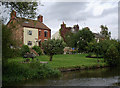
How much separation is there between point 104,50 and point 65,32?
30.8m

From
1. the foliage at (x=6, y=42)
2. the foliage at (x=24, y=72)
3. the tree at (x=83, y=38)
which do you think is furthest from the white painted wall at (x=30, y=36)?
the foliage at (x=6, y=42)

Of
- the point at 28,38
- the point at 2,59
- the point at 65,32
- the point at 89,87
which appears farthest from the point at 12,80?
the point at 65,32

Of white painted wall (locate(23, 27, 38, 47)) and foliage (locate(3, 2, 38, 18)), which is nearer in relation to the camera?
foliage (locate(3, 2, 38, 18))

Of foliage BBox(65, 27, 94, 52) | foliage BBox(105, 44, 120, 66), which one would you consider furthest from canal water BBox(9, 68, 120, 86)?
foliage BBox(65, 27, 94, 52)

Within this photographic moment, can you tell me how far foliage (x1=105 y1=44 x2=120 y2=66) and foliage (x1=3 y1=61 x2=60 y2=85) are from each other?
1167 centimetres

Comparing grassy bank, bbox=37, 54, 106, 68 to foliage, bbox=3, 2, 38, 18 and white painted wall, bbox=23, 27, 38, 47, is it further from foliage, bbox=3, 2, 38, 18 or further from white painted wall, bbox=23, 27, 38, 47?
white painted wall, bbox=23, 27, 38, 47

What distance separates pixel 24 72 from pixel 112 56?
15.4 meters

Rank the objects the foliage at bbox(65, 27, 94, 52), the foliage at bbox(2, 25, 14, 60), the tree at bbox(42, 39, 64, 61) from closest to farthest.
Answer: the foliage at bbox(2, 25, 14, 60) → the tree at bbox(42, 39, 64, 61) → the foliage at bbox(65, 27, 94, 52)

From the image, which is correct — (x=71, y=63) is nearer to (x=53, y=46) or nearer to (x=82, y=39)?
(x=53, y=46)

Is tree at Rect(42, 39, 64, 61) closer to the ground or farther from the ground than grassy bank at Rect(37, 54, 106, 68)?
farther from the ground

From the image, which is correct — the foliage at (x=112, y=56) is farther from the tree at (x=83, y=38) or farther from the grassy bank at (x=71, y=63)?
the tree at (x=83, y=38)

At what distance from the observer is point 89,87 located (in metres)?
11.3

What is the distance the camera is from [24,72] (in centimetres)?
1427

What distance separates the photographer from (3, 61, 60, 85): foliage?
516 inches
